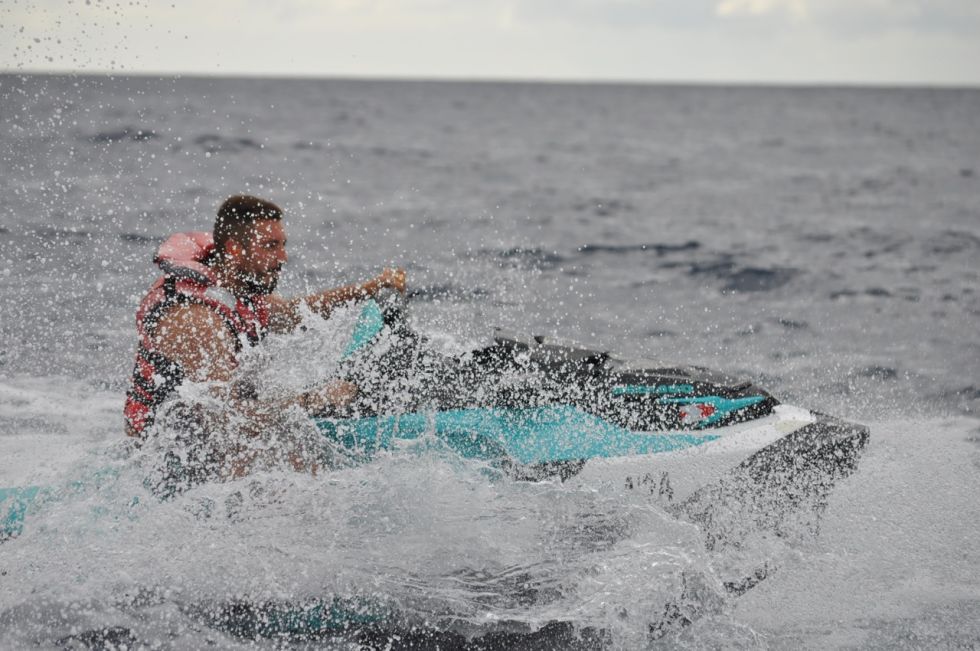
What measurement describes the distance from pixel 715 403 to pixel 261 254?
7.71 ft

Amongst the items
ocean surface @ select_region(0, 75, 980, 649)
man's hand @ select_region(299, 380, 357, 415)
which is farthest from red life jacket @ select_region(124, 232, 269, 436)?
man's hand @ select_region(299, 380, 357, 415)

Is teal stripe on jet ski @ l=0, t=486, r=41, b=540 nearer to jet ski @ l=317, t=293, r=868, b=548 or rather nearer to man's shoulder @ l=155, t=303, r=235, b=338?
man's shoulder @ l=155, t=303, r=235, b=338

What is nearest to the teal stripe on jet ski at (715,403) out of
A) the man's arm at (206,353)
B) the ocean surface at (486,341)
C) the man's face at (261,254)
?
the ocean surface at (486,341)

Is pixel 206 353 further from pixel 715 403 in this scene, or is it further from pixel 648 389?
pixel 715 403

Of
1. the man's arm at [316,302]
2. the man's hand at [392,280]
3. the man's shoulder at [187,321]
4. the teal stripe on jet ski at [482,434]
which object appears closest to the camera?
the man's shoulder at [187,321]

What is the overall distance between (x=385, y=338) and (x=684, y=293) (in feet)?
23.7

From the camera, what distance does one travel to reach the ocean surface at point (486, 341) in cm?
461

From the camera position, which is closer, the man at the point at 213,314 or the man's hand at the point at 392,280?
the man at the point at 213,314

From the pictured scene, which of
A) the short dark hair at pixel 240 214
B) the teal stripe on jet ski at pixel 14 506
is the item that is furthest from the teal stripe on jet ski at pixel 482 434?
the teal stripe on jet ski at pixel 14 506

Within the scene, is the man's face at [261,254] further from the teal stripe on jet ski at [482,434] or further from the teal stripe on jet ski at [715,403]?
the teal stripe on jet ski at [715,403]

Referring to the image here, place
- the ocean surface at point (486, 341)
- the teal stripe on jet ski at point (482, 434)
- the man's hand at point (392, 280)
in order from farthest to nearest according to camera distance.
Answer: the man's hand at point (392, 280)
the teal stripe on jet ski at point (482, 434)
the ocean surface at point (486, 341)

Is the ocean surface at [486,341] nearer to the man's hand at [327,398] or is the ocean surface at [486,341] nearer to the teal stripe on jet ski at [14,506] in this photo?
the teal stripe on jet ski at [14,506]

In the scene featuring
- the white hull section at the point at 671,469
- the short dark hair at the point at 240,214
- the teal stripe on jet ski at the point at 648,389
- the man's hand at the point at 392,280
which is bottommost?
the white hull section at the point at 671,469

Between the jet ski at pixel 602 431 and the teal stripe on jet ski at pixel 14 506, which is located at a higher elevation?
the jet ski at pixel 602 431
